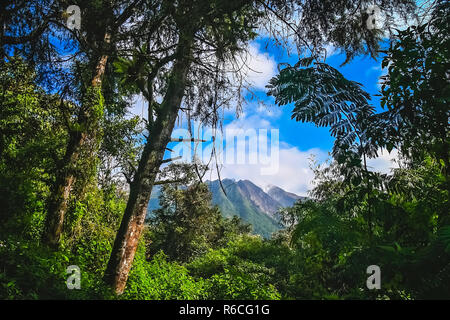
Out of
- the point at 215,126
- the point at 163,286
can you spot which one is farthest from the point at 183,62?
the point at 163,286

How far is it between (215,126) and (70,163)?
379 cm

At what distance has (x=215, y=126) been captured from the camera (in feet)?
12.0

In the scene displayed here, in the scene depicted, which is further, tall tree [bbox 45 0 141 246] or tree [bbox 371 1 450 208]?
tall tree [bbox 45 0 141 246]

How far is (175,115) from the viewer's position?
4207mm

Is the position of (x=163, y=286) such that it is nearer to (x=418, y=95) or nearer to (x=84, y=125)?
(x=84, y=125)

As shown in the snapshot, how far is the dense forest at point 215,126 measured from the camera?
1723 mm

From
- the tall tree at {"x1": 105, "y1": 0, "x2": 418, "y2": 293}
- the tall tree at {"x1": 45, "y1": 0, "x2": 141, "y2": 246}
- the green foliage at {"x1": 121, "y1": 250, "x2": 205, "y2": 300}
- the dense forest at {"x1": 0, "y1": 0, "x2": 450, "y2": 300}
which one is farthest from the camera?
the green foliage at {"x1": 121, "y1": 250, "x2": 205, "y2": 300}

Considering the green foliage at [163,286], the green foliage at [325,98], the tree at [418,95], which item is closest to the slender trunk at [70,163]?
the green foliage at [163,286]

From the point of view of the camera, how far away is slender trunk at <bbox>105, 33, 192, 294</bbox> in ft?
12.0

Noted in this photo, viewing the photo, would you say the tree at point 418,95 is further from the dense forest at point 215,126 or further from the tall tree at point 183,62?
the tall tree at point 183,62

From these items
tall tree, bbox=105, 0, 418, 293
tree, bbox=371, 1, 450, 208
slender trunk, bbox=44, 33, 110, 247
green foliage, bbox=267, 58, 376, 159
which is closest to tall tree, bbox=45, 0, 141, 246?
slender trunk, bbox=44, 33, 110, 247

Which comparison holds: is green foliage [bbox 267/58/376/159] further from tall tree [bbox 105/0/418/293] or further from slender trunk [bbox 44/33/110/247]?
slender trunk [bbox 44/33/110/247]

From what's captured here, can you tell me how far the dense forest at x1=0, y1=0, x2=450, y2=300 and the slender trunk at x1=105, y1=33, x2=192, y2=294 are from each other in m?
0.02
